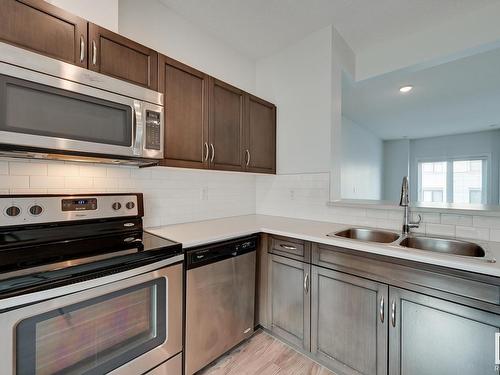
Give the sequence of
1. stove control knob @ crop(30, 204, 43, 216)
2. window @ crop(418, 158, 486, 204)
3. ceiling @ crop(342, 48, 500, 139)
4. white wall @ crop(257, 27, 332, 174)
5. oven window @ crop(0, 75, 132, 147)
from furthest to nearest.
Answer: window @ crop(418, 158, 486, 204) < ceiling @ crop(342, 48, 500, 139) < white wall @ crop(257, 27, 332, 174) < stove control knob @ crop(30, 204, 43, 216) < oven window @ crop(0, 75, 132, 147)

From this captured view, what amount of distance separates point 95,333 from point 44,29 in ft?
4.68

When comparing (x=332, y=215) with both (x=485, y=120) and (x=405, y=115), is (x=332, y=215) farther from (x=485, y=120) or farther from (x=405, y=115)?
(x=485, y=120)

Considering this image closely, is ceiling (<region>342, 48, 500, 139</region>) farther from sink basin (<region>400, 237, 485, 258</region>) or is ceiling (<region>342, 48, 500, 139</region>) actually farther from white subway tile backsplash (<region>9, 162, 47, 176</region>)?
white subway tile backsplash (<region>9, 162, 47, 176</region>)

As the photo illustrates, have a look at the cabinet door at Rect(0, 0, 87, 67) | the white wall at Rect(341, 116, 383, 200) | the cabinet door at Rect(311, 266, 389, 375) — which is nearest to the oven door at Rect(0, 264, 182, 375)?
the cabinet door at Rect(311, 266, 389, 375)

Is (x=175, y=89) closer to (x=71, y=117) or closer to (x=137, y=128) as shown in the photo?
(x=137, y=128)

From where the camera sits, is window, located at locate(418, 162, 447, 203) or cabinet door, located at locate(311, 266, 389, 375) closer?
cabinet door, located at locate(311, 266, 389, 375)

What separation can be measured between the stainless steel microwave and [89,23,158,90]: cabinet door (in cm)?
11

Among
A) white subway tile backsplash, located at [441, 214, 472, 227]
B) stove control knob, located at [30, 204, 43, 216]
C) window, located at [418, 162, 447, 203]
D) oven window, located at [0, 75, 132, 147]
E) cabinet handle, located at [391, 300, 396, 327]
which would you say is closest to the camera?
oven window, located at [0, 75, 132, 147]

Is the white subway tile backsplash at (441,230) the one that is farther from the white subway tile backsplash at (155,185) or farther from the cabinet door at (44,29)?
the cabinet door at (44,29)

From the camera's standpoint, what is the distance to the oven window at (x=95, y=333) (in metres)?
0.90

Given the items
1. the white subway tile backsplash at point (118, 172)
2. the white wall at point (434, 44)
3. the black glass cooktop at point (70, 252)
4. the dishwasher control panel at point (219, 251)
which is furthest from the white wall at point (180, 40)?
the dishwasher control panel at point (219, 251)

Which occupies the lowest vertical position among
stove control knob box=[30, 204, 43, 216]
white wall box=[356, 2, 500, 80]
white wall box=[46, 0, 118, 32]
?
stove control knob box=[30, 204, 43, 216]

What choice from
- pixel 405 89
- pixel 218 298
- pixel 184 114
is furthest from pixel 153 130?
pixel 405 89

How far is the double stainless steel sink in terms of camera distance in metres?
1.49
